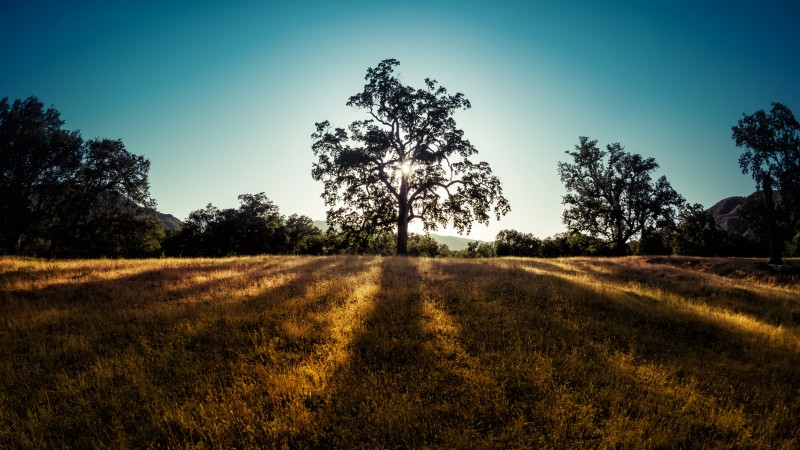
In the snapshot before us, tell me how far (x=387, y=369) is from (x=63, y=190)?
3976cm

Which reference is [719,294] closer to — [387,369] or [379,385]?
[387,369]

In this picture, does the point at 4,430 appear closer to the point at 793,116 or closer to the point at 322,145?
the point at 322,145

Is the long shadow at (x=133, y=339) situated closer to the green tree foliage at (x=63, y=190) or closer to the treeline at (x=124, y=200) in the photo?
the treeline at (x=124, y=200)

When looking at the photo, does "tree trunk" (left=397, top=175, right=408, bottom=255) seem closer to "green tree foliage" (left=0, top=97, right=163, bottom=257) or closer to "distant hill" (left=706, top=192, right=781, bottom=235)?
"green tree foliage" (left=0, top=97, right=163, bottom=257)

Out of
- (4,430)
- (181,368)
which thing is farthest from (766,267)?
(4,430)

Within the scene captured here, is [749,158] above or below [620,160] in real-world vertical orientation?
below

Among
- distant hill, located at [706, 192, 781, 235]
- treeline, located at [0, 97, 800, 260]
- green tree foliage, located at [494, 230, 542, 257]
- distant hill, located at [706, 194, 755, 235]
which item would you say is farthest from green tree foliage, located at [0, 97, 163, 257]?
distant hill, located at [706, 194, 755, 235]

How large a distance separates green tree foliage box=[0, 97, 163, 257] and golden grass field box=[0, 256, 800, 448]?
26503 mm

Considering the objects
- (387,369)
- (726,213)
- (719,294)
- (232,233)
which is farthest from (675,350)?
(726,213)

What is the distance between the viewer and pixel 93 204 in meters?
30.5

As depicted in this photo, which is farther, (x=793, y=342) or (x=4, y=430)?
(x=793, y=342)

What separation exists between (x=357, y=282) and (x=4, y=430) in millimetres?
8094

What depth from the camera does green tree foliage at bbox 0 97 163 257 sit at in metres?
28.2

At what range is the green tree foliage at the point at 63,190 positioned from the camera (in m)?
28.2
